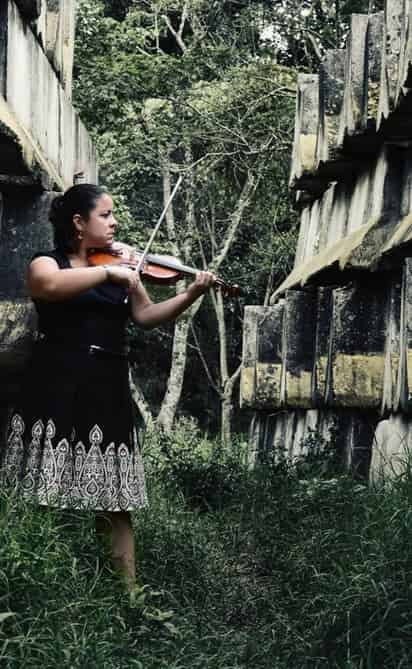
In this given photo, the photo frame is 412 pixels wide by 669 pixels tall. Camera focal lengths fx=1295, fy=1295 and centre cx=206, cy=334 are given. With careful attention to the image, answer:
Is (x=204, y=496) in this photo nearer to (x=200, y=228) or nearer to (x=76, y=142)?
(x=76, y=142)

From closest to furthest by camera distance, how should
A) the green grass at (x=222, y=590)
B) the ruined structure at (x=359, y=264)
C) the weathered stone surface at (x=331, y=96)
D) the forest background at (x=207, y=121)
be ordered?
the green grass at (x=222, y=590) → the ruined structure at (x=359, y=264) → the weathered stone surface at (x=331, y=96) → the forest background at (x=207, y=121)

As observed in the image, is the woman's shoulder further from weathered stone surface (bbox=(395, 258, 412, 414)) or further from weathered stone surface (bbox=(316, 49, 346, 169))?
weathered stone surface (bbox=(316, 49, 346, 169))

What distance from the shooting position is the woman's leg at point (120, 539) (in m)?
5.46

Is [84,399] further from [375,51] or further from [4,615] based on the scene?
[375,51]

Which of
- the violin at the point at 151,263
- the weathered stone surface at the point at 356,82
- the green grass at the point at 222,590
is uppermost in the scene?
the weathered stone surface at the point at 356,82

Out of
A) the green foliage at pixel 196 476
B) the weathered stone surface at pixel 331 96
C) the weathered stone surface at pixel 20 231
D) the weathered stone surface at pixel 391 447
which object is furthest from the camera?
the weathered stone surface at pixel 331 96

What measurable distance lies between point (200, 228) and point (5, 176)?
2031cm

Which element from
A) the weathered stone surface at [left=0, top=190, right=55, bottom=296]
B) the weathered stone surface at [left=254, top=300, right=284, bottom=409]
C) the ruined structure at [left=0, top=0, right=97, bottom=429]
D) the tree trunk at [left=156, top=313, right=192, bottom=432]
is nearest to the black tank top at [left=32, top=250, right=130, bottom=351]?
the ruined structure at [left=0, top=0, right=97, bottom=429]

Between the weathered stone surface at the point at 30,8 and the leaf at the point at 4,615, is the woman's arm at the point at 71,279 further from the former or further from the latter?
the weathered stone surface at the point at 30,8

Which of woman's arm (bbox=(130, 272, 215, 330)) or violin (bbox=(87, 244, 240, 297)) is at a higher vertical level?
violin (bbox=(87, 244, 240, 297))

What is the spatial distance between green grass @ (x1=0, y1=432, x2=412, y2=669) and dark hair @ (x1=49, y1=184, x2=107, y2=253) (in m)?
1.18

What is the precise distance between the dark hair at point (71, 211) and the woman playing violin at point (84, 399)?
3 centimetres

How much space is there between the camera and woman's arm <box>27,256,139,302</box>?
535cm

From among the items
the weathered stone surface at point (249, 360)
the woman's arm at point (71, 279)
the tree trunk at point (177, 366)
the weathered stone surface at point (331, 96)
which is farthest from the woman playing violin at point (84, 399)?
the tree trunk at point (177, 366)
